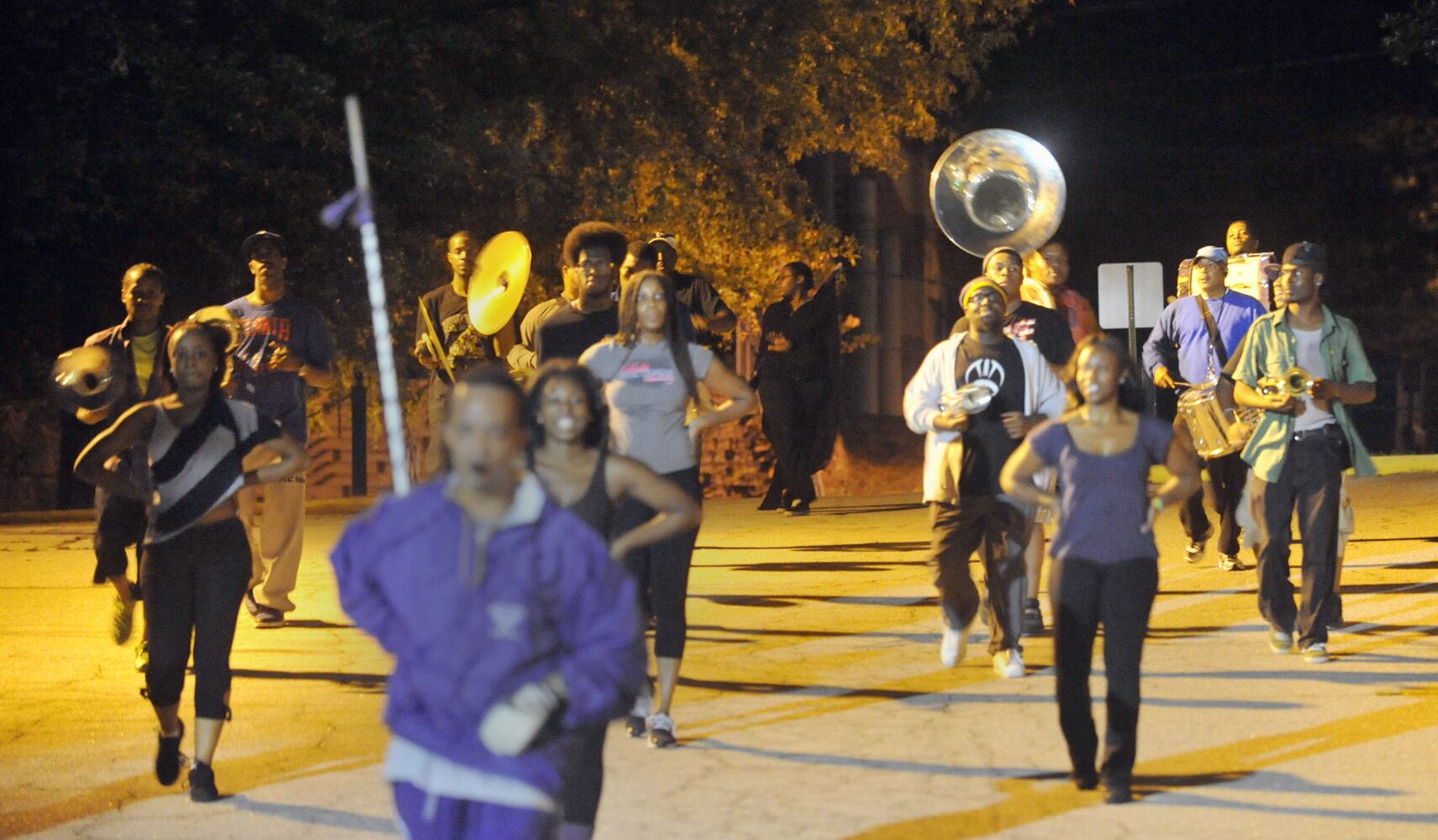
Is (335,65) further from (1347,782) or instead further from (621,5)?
(1347,782)

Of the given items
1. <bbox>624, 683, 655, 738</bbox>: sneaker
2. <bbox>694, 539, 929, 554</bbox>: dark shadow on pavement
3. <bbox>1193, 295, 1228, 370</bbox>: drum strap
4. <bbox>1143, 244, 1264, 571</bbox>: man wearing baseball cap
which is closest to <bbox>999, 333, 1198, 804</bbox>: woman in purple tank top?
<bbox>624, 683, 655, 738</bbox>: sneaker

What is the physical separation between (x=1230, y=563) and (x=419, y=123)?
9332mm

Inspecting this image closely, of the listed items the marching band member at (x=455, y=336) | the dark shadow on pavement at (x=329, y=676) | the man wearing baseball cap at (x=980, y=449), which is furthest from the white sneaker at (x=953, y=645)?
the marching band member at (x=455, y=336)

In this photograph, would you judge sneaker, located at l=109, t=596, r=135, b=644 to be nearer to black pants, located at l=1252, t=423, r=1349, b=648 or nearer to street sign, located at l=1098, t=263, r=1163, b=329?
black pants, located at l=1252, t=423, r=1349, b=648

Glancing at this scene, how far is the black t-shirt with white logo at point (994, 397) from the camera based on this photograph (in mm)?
8867

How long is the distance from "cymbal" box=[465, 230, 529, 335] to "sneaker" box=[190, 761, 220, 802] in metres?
4.10

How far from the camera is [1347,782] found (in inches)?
272

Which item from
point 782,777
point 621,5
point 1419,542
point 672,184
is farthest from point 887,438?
point 782,777

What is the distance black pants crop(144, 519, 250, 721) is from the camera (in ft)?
22.1

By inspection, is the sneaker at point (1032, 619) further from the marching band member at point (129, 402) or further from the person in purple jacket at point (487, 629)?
the person in purple jacket at point (487, 629)

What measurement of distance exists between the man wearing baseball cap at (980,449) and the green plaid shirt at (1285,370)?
0.94 m

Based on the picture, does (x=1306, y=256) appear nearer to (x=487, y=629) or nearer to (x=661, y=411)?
(x=661, y=411)

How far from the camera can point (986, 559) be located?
9.18 metres


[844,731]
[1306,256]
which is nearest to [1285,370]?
[1306,256]
